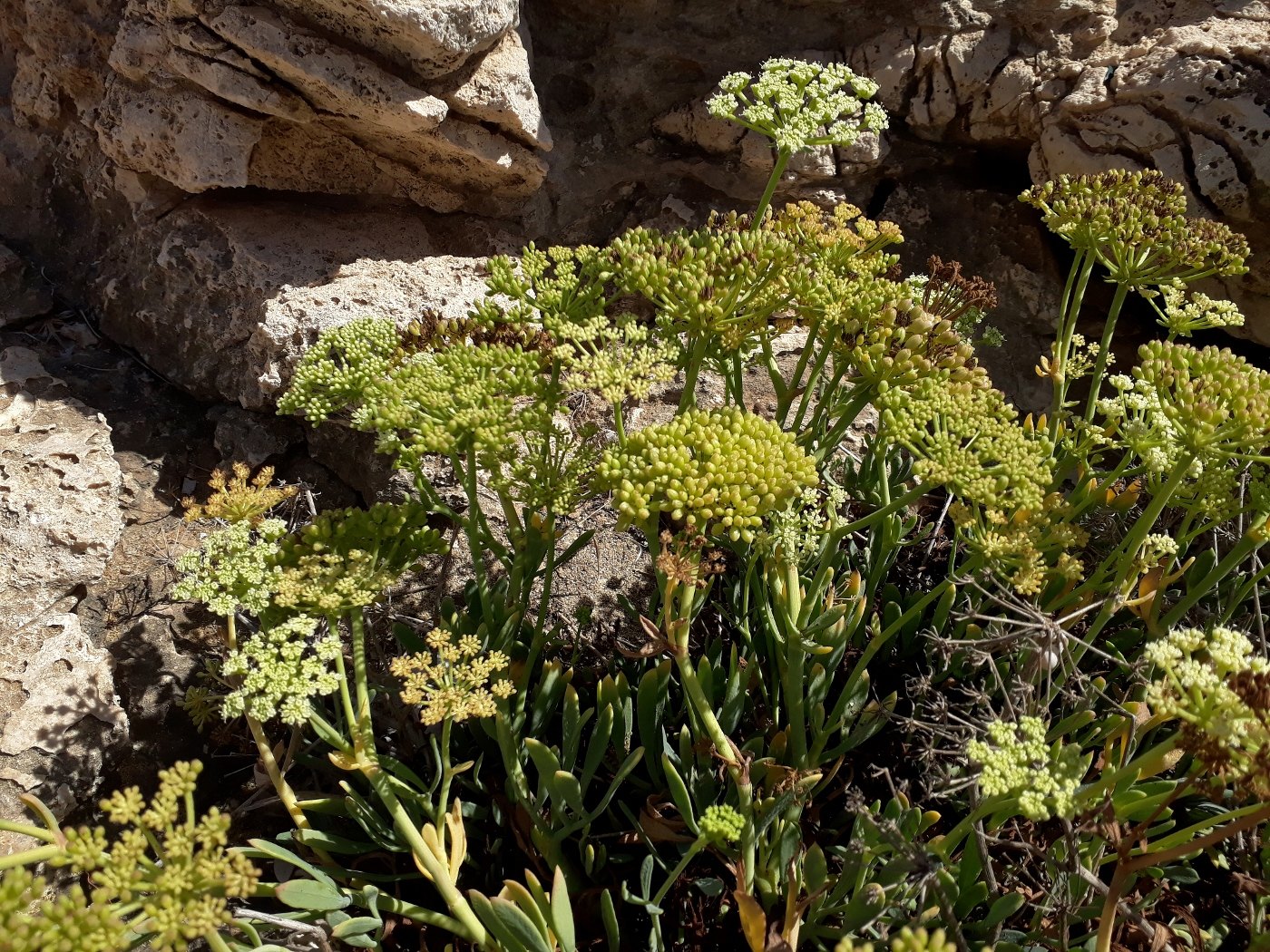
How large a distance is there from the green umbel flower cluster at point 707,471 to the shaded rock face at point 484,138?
6.29 ft

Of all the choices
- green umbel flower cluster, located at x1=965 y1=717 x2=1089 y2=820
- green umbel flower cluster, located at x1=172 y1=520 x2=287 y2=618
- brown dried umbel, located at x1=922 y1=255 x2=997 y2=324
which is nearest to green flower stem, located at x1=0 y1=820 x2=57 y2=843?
green umbel flower cluster, located at x1=172 y1=520 x2=287 y2=618

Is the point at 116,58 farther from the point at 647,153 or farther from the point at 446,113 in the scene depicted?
the point at 647,153

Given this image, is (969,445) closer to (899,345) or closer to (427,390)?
(899,345)

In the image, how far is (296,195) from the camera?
12.8 feet

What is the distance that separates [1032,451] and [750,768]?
1087 mm

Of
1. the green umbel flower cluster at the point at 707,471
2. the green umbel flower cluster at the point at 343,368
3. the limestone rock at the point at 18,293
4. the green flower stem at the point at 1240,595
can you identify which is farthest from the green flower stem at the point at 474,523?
the limestone rock at the point at 18,293

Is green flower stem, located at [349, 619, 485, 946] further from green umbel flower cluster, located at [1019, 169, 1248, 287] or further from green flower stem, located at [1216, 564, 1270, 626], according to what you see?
green umbel flower cluster, located at [1019, 169, 1248, 287]

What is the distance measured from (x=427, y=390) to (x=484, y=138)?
2.08 metres

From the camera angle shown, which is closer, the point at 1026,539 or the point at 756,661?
the point at 1026,539

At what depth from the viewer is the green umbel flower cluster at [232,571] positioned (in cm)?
212

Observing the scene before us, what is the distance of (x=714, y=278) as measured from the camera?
6.91 feet

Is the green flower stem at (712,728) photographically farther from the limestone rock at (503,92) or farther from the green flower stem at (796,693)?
the limestone rock at (503,92)

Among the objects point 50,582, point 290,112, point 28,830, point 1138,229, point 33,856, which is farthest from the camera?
point 290,112

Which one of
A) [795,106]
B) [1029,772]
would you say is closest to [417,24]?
[795,106]
